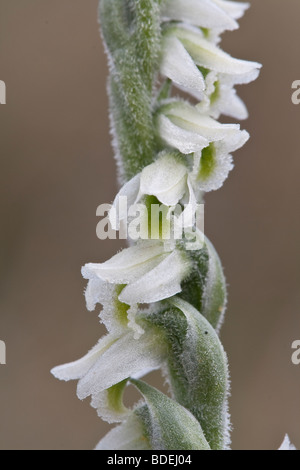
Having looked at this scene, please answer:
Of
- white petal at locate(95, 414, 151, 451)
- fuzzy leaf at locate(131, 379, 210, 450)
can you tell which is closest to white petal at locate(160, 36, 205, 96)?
fuzzy leaf at locate(131, 379, 210, 450)

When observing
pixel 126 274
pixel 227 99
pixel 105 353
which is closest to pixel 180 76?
pixel 227 99

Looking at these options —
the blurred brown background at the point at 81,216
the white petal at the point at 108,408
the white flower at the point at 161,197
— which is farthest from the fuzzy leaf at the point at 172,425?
the blurred brown background at the point at 81,216

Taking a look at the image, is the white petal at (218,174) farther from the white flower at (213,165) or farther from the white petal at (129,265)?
the white petal at (129,265)

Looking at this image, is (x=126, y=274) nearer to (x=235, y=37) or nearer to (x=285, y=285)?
(x=285, y=285)

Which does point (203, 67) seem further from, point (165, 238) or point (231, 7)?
point (165, 238)

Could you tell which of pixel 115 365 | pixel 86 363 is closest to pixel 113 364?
pixel 115 365

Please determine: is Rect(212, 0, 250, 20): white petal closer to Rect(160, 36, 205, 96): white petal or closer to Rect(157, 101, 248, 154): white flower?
Rect(160, 36, 205, 96): white petal
